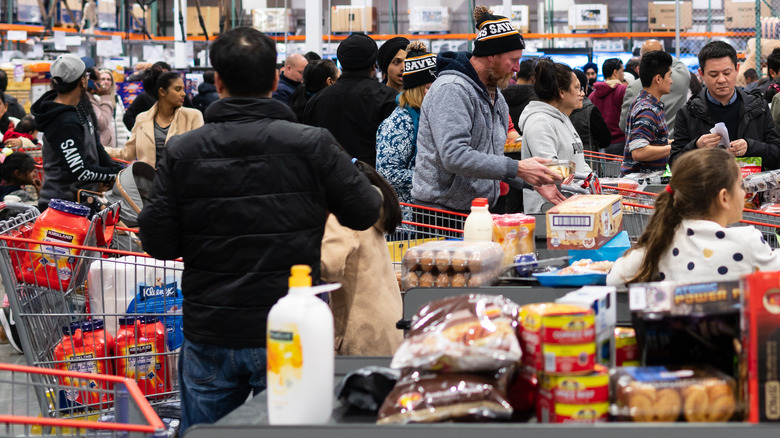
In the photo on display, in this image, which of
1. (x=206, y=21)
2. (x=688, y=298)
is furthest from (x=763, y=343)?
(x=206, y=21)

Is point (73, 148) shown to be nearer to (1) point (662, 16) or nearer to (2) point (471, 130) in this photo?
(2) point (471, 130)

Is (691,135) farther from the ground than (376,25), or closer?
closer

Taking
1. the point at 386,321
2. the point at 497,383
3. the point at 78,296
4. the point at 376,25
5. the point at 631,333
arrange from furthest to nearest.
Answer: the point at 376,25, the point at 78,296, the point at 386,321, the point at 631,333, the point at 497,383

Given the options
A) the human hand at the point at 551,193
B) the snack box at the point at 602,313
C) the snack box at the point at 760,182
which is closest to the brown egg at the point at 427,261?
the human hand at the point at 551,193

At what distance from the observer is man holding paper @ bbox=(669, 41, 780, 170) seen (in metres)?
5.24

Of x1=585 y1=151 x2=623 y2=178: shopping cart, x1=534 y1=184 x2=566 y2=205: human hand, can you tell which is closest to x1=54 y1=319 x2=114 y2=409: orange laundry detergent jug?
x1=534 y1=184 x2=566 y2=205: human hand

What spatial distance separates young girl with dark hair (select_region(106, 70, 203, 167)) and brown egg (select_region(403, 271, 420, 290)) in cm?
357

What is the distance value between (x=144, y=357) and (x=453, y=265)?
1.42m

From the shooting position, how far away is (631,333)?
2.00 metres

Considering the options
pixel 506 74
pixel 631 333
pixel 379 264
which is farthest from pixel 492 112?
pixel 631 333

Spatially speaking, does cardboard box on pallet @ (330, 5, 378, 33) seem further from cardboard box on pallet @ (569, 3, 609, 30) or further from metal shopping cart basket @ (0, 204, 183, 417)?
metal shopping cart basket @ (0, 204, 183, 417)

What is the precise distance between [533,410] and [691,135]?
387 centimetres

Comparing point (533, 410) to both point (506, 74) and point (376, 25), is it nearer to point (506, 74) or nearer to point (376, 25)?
point (506, 74)

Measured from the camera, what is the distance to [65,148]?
5.63 m
